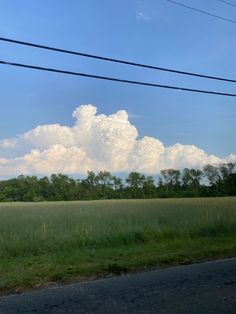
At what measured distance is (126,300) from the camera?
281 inches

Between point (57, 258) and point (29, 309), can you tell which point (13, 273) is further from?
point (29, 309)

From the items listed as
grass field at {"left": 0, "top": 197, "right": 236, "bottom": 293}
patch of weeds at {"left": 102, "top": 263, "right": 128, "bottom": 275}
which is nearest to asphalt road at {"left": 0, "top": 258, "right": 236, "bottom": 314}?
patch of weeds at {"left": 102, "top": 263, "right": 128, "bottom": 275}

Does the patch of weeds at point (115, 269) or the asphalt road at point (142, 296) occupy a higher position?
the patch of weeds at point (115, 269)

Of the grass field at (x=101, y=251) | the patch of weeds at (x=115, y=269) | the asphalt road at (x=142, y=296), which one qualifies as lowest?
the asphalt road at (x=142, y=296)

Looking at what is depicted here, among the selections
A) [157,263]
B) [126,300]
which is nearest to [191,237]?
[157,263]

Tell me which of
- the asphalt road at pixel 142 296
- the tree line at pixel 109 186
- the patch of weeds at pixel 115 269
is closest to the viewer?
the asphalt road at pixel 142 296

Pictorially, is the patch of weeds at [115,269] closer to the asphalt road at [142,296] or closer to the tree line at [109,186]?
the asphalt road at [142,296]

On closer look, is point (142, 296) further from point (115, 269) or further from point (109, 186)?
point (109, 186)

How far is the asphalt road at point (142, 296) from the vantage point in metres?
6.63

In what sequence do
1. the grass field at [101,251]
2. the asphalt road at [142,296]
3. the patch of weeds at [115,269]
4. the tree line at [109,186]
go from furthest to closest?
the tree line at [109,186]
the patch of weeds at [115,269]
the grass field at [101,251]
the asphalt road at [142,296]

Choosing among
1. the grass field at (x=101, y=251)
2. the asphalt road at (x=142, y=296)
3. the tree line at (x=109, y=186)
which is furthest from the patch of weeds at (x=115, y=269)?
the tree line at (x=109, y=186)

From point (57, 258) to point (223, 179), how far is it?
10933cm

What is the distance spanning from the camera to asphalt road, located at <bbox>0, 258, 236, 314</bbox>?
663cm

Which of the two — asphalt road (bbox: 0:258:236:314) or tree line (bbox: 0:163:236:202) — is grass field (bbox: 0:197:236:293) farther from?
tree line (bbox: 0:163:236:202)
